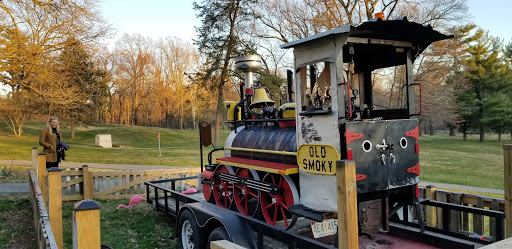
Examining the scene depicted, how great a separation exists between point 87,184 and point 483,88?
45771 mm

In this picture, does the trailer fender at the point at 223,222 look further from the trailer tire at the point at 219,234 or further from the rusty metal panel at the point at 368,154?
the rusty metal panel at the point at 368,154

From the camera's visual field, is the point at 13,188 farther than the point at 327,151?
Yes

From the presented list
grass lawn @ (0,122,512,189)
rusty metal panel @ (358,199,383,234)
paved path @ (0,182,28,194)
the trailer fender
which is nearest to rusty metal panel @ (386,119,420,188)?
rusty metal panel @ (358,199,383,234)

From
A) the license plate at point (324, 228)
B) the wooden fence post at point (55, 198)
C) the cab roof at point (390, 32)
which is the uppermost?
the cab roof at point (390, 32)

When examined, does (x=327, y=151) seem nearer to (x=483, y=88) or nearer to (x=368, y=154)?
(x=368, y=154)

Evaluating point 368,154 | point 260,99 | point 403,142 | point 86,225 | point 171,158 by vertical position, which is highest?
point 260,99

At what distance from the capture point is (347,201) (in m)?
2.65

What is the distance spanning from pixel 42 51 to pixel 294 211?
1066cm

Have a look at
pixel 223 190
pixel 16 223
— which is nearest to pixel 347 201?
pixel 223 190

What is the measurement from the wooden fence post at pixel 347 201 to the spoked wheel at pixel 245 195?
2706mm

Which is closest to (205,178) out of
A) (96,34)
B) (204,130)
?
(204,130)

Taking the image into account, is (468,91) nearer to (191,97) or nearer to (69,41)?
(191,97)

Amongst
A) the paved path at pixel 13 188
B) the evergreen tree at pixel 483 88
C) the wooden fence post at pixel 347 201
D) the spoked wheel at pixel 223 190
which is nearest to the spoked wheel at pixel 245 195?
the spoked wheel at pixel 223 190

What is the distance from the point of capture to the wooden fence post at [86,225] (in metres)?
2.33
